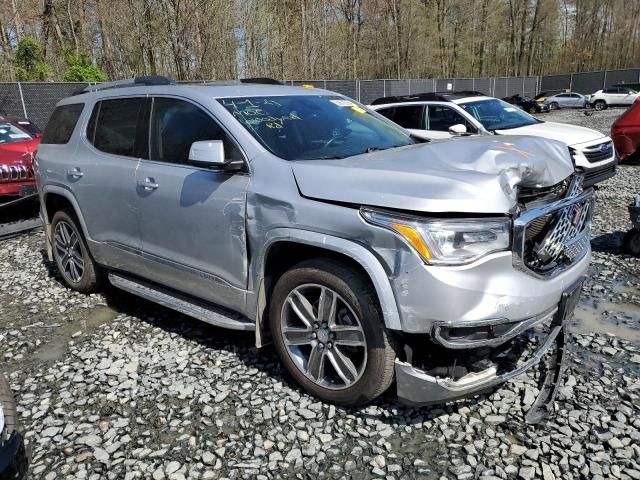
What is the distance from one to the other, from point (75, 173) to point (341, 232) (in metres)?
2.94

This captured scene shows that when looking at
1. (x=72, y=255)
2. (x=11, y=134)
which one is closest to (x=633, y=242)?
(x=72, y=255)

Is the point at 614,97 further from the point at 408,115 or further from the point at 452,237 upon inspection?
the point at 452,237

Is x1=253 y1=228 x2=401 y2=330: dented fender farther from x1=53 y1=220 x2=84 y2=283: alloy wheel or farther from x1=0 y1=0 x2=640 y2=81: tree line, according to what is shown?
x1=0 y1=0 x2=640 y2=81: tree line

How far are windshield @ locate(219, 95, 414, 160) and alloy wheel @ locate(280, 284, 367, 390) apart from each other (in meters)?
0.89

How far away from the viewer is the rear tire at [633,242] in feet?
17.7

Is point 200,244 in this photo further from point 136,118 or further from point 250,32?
point 250,32

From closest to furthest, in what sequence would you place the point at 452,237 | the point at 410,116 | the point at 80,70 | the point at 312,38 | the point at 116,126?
the point at 452,237
the point at 116,126
the point at 410,116
the point at 80,70
the point at 312,38

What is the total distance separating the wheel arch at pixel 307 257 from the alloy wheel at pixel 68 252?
8.20 ft

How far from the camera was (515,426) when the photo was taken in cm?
284

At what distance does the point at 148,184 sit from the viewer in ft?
12.3

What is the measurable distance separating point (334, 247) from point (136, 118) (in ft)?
7.40

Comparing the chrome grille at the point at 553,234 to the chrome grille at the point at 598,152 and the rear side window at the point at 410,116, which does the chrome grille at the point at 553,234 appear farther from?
the rear side window at the point at 410,116

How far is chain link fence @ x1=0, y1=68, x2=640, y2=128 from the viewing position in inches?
623

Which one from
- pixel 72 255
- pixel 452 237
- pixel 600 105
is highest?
pixel 452 237
